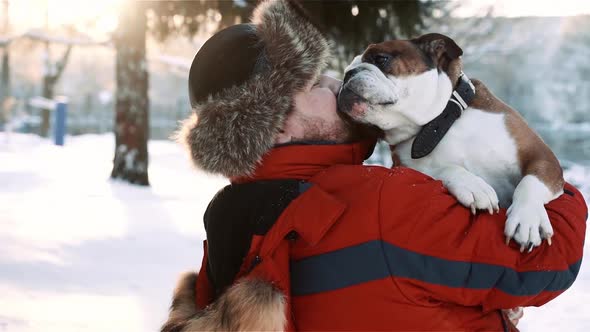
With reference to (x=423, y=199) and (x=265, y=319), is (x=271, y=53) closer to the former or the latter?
(x=423, y=199)

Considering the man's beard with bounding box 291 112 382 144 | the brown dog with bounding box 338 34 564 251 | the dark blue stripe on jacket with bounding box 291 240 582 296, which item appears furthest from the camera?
the brown dog with bounding box 338 34 564 251

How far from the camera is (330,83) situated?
7.94 ft

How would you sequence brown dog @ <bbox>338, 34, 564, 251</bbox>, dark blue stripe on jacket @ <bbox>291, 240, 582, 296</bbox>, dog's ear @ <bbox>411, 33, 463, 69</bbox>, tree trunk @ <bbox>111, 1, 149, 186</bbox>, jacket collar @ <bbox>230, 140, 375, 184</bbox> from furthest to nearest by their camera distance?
tree trunk @ <bbox>111, 1, 149, 186</bbox>
dog's ear @ <bbox>411, 33, 463, 69</bbox>
brown dog @ <bbox>338, 34, 564, 251</bbox>
jacket collar @ <bbox>230, 140, 375, 184</bbox>
dark blue stripe on jacket @ <bbox>291, 240, 582, 296</bbox>

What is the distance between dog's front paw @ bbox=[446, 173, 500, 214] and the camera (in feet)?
6.31

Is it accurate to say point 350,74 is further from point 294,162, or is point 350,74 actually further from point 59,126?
point 59,126

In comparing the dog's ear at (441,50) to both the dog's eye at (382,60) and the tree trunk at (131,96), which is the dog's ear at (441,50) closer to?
the dog's eye at (382,60)

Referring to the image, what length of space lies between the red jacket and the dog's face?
50cm

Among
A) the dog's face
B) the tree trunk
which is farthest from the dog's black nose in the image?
the tree trunk

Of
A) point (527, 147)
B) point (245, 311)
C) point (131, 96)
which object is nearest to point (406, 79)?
point (527, 147)

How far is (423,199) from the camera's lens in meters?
1.82

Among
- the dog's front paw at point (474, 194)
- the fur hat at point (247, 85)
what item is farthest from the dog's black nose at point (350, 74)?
the dog's front paw at point (474, 194)

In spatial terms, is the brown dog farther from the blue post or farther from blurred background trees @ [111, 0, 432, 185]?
the blue post

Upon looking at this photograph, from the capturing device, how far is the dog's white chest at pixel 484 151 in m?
2.38

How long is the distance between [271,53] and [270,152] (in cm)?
36
